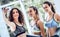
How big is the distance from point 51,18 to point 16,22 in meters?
0.15

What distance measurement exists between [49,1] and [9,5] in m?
0.18

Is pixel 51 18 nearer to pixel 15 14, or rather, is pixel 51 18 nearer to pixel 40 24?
pixel 40 24

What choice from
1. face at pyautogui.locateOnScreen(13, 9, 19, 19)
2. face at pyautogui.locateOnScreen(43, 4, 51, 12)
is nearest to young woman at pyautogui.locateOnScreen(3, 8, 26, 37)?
face at pyautogui.locateOnScreen(13, 9, 19, 19)

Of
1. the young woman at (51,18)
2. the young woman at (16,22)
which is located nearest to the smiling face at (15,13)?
the young woman at (16,22)

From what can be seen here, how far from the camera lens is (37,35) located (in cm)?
60

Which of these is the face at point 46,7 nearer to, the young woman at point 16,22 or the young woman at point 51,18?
the young woman at point 51,18

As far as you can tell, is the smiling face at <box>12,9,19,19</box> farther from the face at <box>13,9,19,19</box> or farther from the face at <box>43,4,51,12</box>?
the face at <box>43,4,51,12</box>

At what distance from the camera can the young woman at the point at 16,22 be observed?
58 centimetres

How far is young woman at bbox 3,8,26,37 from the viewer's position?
58 centimetres

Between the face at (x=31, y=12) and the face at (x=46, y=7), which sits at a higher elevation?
the face at (x=46, y=7)

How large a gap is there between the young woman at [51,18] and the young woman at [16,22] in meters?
0.11

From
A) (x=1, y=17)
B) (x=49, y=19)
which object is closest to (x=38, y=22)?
(x=49, y=19)

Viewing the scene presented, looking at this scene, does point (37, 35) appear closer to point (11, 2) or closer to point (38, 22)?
point (38, 22)

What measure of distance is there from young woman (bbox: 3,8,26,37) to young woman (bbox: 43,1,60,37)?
111 millimetres
